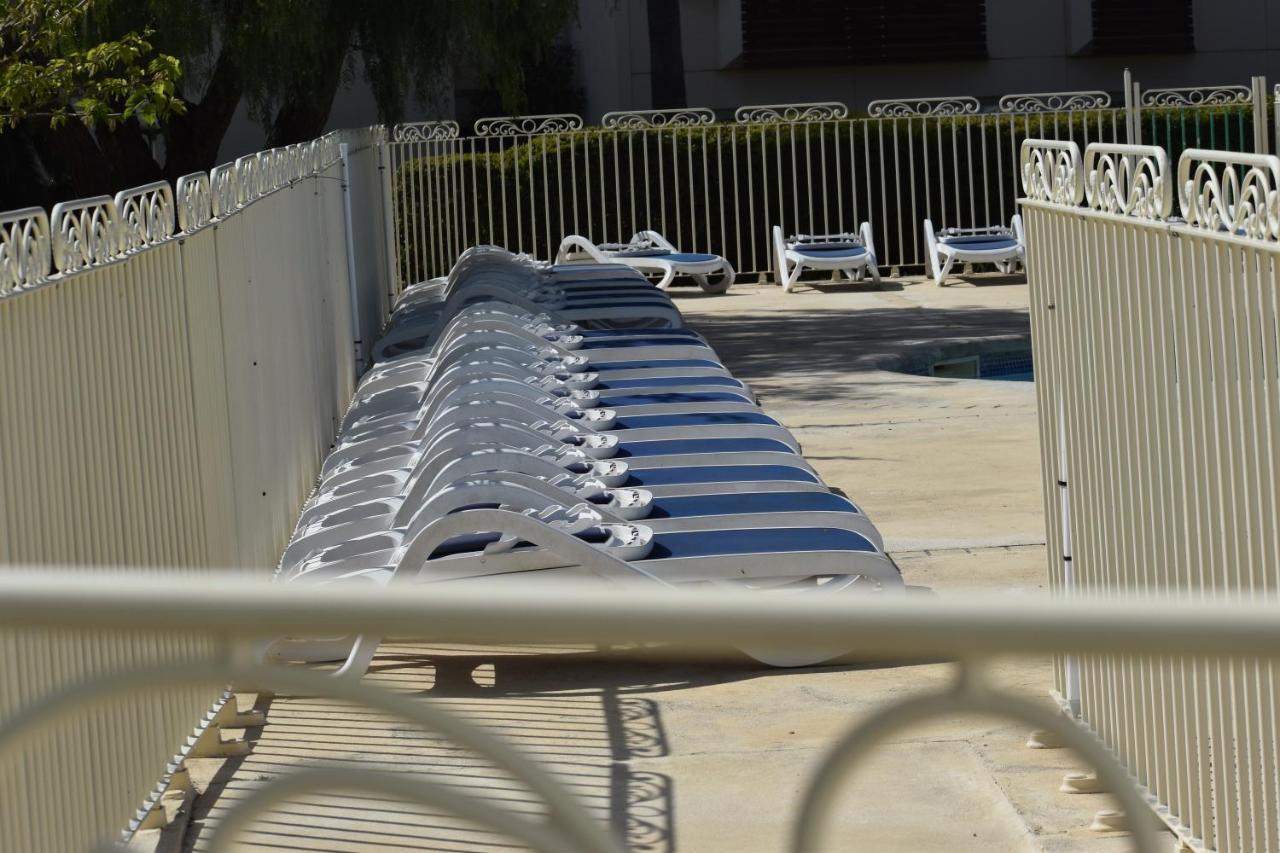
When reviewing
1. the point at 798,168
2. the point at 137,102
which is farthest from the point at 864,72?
the point at 137,102

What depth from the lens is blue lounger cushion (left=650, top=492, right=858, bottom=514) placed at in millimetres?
6723

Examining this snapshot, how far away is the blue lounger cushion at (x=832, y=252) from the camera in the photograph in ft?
67.4

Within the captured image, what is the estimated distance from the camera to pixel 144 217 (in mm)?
4816

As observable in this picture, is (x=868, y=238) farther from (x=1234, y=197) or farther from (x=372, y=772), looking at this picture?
(x=372, y=772)

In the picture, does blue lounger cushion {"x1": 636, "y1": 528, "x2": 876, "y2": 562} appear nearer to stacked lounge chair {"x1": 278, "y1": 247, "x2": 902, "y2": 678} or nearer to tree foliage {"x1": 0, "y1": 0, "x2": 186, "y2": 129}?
stacked lounge chair {"x1": 278, "y1": 247, "x2": 902, "y2": 678}

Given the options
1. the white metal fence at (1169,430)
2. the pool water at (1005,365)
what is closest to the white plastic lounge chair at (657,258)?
the pool water at (1005,365)

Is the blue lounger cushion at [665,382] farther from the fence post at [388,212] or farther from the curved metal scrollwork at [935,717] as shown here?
the curved metal scrollwork at [935,717]

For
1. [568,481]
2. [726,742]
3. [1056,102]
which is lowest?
[726,742]

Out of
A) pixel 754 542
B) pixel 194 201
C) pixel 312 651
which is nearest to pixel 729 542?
pixel 754 542

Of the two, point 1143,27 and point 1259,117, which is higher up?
point 1143,27

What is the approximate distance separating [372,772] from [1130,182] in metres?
3.07

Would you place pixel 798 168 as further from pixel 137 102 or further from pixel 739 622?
pixel 739 622

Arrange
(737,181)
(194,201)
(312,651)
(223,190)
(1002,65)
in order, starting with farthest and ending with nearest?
(1002,65), (737,181), (223,190), (312,651), (194,201)

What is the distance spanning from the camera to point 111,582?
1300 mm
